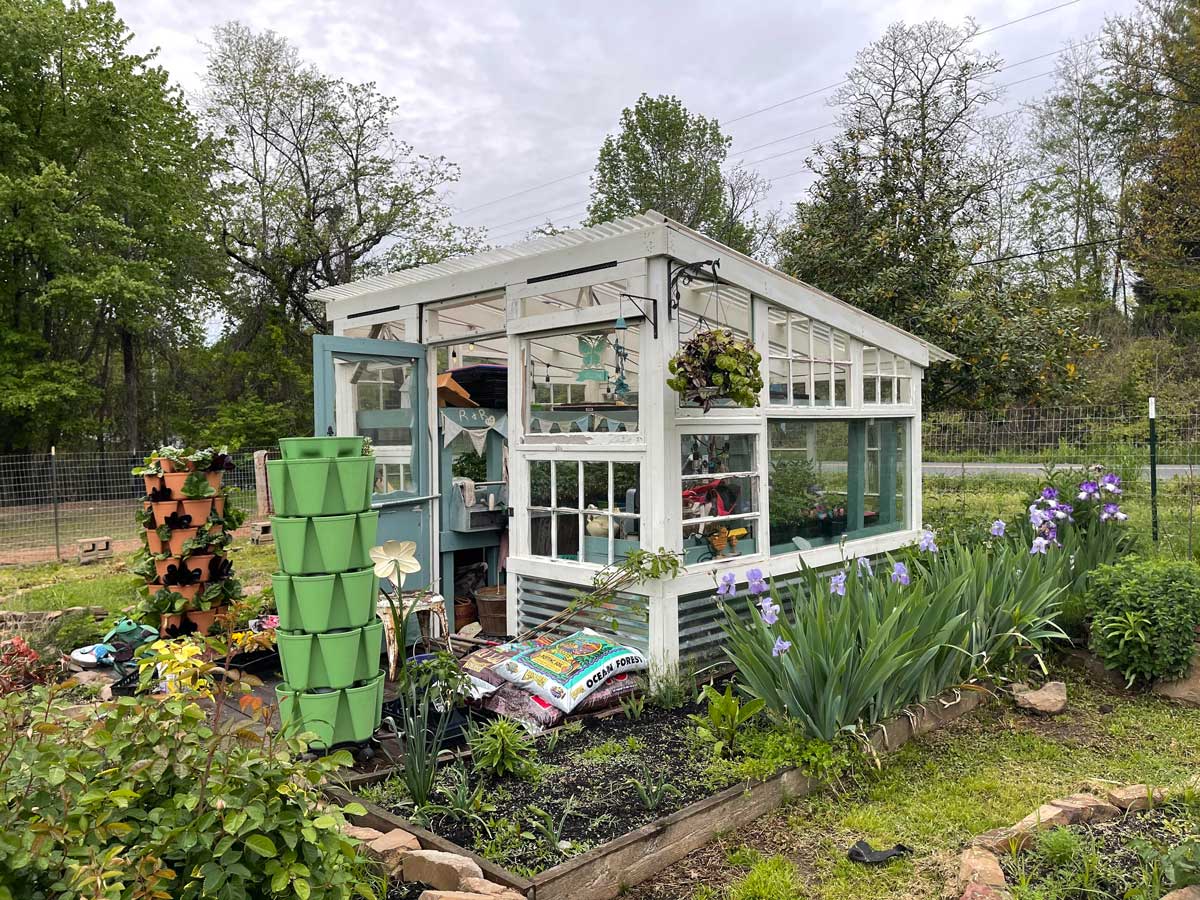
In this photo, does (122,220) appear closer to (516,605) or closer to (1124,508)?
(516,605)

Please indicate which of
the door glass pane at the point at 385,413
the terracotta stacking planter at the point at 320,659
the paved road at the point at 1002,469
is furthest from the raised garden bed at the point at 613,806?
the paved road at the point at 1002,469

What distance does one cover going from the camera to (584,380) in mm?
4891

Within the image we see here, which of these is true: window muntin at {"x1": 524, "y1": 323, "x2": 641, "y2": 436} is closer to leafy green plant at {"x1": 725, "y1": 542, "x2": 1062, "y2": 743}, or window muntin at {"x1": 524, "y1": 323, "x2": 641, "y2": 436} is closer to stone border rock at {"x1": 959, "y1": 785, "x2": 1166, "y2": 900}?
leafy green plant at {"x1": 725, "y1": 542, "x2": 1062, "y2": 743}

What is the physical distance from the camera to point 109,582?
27.0 feet

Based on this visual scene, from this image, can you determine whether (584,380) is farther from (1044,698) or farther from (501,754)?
(1044,698)

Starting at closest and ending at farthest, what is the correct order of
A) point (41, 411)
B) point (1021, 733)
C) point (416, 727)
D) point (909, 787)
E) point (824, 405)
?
1. point (416, 727)
2. point (909, 787)
3. point (1021, 733)
4. point (824, 405)
5. point (41, 411)

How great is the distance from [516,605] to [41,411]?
63.1 feet

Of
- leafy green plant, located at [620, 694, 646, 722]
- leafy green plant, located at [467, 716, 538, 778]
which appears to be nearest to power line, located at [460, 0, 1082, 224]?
leafy green plant, located at [620, 694, 646, 722]

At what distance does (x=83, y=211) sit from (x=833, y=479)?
19384 mm

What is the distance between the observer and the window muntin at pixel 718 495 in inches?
181

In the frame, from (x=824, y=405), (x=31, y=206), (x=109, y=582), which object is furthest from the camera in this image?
(x=31, y=206)

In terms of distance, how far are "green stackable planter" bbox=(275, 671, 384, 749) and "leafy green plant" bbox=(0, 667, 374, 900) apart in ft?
4.59

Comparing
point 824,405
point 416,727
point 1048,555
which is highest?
point 824,405

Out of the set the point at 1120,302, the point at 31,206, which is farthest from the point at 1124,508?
the point at 31,206
